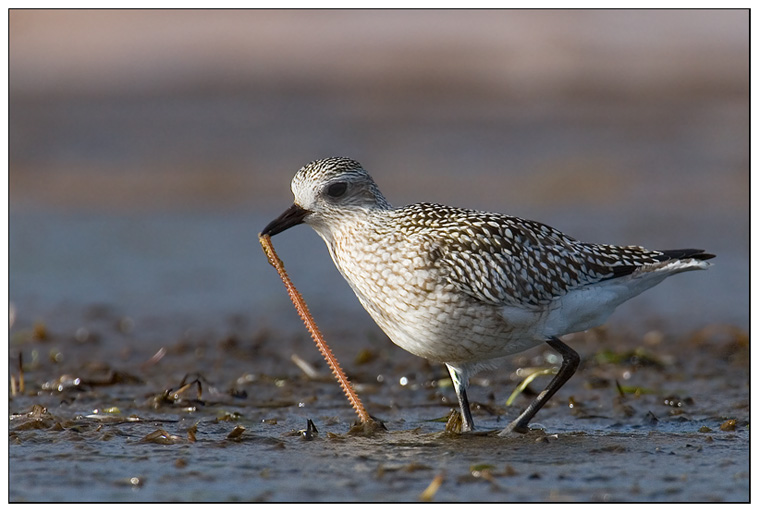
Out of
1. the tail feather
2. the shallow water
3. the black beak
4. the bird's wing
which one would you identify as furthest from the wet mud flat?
the black beak

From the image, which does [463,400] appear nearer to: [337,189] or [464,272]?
[464,272]

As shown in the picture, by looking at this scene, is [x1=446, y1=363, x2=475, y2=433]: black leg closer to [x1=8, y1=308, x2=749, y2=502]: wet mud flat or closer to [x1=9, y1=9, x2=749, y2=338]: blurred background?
[x1=8, y1=308, x2=749, y2=502]: wet mud flat

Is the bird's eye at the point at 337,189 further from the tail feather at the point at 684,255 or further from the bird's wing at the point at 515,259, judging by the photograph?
the tail feather at the point at 684,255

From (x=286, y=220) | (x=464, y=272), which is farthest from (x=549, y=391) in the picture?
(x=286, y=220)

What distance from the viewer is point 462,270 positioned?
7.36 metres

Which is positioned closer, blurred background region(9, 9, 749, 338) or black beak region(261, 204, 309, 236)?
black beak region(261, 204, 309, 236)

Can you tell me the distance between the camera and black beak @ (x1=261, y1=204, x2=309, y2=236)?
765 centimetres

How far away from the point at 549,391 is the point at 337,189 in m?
2.03

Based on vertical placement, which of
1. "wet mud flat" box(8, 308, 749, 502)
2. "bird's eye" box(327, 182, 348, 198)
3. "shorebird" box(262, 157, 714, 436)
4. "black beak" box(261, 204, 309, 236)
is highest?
"bird's eye" box(327, 182, 348, 198)

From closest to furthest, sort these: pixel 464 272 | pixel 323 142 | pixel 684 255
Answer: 1. pixel 464 272
2. pixel 684 255
3. pixel 323 142

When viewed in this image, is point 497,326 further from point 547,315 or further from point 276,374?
point 276,374

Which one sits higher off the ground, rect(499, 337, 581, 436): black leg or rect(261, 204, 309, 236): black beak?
rect(261, 204, 309, 236): black beak

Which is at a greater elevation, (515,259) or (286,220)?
(286,220)

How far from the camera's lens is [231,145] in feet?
78.6
